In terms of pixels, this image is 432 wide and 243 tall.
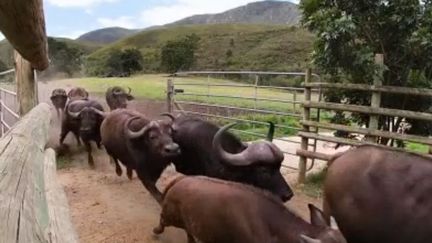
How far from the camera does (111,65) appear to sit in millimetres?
55938

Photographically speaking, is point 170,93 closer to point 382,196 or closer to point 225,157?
point 225,157

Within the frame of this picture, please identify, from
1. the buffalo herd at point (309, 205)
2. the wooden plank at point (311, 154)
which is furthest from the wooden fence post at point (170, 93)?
the buffalo herd at point (309, 205)

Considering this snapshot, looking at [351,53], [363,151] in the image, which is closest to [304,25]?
[351,53]

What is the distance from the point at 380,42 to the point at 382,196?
3.85 m

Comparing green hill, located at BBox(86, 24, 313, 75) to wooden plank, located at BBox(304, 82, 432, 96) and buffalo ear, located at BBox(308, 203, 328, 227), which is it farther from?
buffalo ear, located at BBox(308, 203, 328, 227)

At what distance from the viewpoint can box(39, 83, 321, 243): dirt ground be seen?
20.1 feet

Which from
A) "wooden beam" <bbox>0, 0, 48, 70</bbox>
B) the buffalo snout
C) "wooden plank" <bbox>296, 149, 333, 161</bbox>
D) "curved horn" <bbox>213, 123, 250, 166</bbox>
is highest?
"wooden beam" <bbox>0, 0, 48, 70</bbox>

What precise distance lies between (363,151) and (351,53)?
284 centimetres

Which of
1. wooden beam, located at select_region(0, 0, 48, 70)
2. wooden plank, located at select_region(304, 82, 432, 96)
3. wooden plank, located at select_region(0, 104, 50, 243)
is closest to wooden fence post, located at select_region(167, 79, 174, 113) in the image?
wooden plank, located at select_region(304, 82, 432, 96)

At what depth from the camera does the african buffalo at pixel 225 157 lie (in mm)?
5473

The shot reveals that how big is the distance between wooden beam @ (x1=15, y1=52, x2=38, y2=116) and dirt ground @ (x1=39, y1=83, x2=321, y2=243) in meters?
1.70

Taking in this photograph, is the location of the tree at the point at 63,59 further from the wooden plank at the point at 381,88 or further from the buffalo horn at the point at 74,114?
the wooden plank at the point at 381,88

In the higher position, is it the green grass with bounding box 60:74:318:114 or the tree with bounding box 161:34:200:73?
the tree with bounding box 161:34:200:73

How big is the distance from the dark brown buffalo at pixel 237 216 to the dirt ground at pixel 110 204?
1.49 ft
